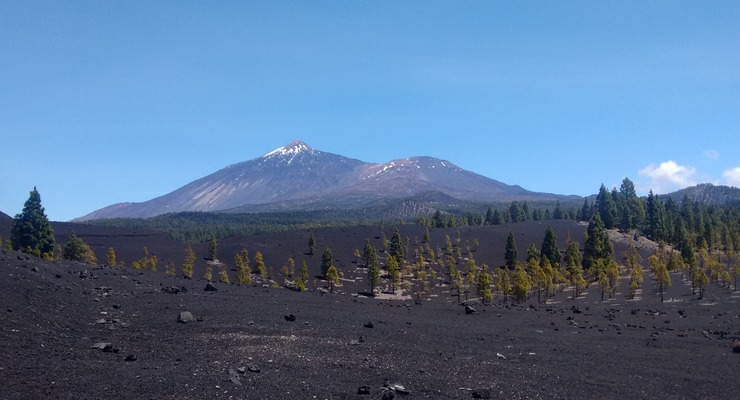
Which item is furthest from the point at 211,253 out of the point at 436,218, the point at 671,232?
the point at 671,232

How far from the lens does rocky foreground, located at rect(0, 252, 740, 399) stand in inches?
620

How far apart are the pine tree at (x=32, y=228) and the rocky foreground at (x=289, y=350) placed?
73.7 feet

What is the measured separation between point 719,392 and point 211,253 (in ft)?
357

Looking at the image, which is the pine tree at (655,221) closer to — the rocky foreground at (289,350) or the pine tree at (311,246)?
the pine tree at (311,246)

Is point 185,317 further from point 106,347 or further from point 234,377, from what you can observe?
point 234,377

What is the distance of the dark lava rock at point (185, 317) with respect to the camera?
83.0ft

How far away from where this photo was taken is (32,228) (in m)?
56.2

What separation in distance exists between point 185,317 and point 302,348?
22.8ft

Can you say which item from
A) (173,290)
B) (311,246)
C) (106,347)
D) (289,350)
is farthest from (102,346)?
(311,246)

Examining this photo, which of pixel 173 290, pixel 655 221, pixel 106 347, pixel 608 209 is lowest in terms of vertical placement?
pixel 106 347

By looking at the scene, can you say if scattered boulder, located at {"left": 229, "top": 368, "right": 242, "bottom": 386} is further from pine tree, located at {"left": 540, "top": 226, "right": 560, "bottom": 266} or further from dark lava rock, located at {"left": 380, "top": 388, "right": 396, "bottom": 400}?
pine tree, located at {"left": 540, "top": 226, "right": 560, "bottom": 266}

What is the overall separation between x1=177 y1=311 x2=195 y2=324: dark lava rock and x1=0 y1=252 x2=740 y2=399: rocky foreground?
0.33 ft

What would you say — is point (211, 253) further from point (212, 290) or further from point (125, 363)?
point (125, 363)

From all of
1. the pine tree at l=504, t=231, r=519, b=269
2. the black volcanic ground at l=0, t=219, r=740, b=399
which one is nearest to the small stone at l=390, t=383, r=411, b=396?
the black volcanic ground at l=0, t=219, r=740, b=399
